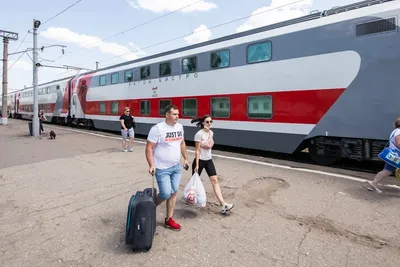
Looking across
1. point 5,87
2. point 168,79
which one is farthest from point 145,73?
point 5,87

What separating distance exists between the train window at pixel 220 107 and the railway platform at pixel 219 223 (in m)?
3.26

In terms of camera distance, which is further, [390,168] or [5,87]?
[5,87]

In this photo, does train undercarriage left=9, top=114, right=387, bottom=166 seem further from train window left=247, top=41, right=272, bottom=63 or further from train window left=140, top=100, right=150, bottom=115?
train window left=140, top=100, right=150, bottom=115

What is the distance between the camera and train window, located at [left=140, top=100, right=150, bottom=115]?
13276mm

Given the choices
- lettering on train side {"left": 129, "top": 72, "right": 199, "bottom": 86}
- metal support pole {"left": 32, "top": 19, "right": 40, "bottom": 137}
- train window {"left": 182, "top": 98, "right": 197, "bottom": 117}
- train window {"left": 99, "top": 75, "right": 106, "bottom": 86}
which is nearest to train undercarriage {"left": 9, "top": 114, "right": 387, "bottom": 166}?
train window {"left": 182, "top": 98, "right": 197, "bottom": 117}

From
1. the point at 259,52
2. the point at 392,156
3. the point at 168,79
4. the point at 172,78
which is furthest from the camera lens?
the point at 168,79

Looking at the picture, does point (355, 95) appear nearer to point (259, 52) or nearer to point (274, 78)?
point (274, 78)

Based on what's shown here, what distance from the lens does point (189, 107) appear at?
36.1 feet

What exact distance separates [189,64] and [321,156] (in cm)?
611

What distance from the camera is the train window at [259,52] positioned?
840cm

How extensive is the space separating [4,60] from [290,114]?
30.0 m

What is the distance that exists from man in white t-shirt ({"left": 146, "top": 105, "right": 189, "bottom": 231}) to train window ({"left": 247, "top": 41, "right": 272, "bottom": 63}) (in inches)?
225

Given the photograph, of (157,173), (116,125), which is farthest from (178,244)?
(116,125)

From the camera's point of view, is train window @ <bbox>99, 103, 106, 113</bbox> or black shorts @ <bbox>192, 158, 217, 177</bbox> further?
train window @ <bbox>99, 103, 106, 113</bbox>
